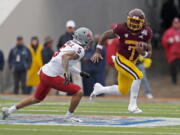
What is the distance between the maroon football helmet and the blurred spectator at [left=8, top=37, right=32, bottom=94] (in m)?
8.04

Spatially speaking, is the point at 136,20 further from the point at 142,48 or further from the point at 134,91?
the point at 134,91

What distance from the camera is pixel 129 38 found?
14656mm

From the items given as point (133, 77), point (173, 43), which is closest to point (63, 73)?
point (133, 77)

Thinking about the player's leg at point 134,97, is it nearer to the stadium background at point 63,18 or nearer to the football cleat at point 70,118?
the football cleat at point 70,118

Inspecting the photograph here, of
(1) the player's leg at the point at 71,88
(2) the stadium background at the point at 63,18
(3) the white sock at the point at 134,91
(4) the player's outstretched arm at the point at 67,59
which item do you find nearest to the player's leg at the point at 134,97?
(3) the white sock at the point at 134,91

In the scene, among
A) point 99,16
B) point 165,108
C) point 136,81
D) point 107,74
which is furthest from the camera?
point 99,16

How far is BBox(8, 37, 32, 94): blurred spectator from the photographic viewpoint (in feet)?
73.1

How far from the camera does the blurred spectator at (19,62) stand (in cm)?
2228

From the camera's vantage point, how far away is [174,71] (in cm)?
2394

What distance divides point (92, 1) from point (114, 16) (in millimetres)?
1516

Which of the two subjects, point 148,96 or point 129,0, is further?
point 129,0

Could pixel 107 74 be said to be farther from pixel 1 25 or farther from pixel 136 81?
pixel 136 81

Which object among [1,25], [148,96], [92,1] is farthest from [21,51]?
[92,1]

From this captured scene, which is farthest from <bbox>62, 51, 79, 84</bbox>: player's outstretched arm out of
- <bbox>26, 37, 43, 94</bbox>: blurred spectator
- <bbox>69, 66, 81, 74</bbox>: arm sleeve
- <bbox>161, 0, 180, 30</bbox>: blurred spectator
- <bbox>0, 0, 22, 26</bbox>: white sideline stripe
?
<bbox>161, 0, 180, 30</bbox>: blurred spectator
